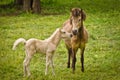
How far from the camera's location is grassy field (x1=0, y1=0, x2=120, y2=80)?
37.4 feet

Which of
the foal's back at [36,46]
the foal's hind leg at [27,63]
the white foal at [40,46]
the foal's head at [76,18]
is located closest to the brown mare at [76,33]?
the foal's head at [76,18]

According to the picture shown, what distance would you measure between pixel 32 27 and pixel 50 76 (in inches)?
378

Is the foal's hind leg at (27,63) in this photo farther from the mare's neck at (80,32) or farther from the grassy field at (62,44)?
the mare's neck at (80,32)

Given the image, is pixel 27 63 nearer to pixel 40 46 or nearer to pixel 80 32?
pixel 40 46

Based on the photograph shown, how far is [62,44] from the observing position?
53.0 ft

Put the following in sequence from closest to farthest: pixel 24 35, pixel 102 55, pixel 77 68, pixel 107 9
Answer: pixel 77 68, pixel 102 55, pixel 24 35, pixel 107 9

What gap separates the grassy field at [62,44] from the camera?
1141cm

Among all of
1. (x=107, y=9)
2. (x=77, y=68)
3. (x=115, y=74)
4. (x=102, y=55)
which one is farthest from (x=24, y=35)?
(x=107, y=9)

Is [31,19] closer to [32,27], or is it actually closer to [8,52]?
[32,27]

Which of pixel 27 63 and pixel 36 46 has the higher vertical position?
pixel 36 46

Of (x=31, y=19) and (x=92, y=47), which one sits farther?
(x=31, y=19)

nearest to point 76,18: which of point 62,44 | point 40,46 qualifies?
point 40,46

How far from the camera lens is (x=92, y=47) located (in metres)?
15.3

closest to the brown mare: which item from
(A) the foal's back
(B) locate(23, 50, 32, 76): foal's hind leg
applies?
(A) the foal's back
